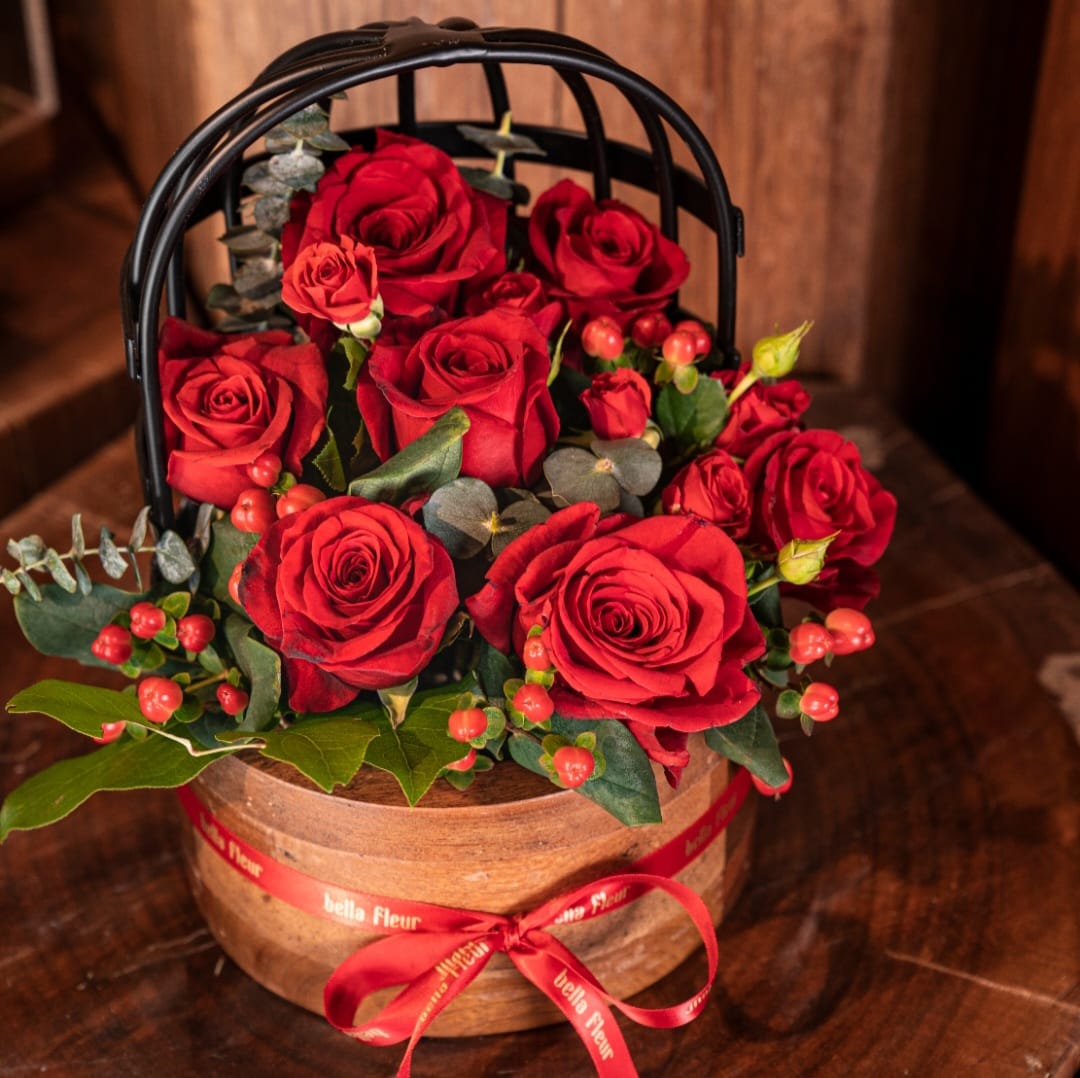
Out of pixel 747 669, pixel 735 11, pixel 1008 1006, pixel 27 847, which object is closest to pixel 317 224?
pixel 747 669

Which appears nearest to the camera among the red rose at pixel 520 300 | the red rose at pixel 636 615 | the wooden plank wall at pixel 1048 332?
the red rose at pixel 636 615

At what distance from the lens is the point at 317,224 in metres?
0.62

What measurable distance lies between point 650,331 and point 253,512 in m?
0.22

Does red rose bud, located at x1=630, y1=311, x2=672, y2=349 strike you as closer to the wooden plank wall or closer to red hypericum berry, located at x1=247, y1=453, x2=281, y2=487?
red hypericum berry, located at x1=247, y1=453, x2=281, y2=487

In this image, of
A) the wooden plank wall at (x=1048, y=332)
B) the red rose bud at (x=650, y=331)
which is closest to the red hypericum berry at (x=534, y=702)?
the red rose bud at (x=650, y=331)

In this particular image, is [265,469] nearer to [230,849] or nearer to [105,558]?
[105,558]

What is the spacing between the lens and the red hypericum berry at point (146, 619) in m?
0.59

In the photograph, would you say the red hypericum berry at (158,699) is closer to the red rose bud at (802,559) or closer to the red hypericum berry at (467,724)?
the red hypericum berry at (467,724)

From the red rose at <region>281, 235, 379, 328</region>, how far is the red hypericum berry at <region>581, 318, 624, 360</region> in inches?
4.4

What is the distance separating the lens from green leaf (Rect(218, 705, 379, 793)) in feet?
1.77

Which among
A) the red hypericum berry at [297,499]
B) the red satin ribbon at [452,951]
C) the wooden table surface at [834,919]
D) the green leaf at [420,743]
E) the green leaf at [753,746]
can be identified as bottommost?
the wooden table surface at [834,919]

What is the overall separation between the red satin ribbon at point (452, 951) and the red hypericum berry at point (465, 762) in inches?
3.1

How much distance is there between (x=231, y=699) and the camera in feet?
1.94

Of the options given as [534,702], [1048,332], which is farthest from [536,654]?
[1048,332]
